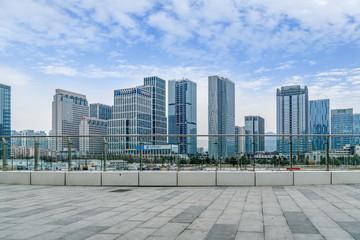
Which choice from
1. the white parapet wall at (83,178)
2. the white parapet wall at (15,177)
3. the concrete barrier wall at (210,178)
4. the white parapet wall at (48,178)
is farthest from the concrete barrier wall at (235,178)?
the white parapet wall at (15,177)

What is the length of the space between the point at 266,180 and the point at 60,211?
6.54 meters

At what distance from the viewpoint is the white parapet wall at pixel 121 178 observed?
33.7 ft

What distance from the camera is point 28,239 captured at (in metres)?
4.17

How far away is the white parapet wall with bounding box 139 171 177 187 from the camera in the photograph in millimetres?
10164

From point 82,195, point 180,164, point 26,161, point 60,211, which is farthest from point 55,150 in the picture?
point 60,211

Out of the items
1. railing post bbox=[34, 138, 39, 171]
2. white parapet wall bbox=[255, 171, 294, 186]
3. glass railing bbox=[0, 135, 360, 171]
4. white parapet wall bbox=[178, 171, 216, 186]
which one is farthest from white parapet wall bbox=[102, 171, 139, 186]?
white parapet wall bbox=[255, 171, 294, 186]

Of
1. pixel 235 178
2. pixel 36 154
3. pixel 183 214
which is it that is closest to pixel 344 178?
pixel 235 178

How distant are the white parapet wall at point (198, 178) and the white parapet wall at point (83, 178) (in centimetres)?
288

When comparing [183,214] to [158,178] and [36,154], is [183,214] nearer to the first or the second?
[158,178]

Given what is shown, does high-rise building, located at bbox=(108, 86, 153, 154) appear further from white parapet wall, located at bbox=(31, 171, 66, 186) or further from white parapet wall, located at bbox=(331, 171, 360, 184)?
white parapet wall, located at bbox=(331, 171, 360, 184)

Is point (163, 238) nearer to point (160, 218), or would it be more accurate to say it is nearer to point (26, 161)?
point (160, 218)

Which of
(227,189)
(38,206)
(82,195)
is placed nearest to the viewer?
(38,206)

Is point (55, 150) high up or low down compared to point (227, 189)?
up

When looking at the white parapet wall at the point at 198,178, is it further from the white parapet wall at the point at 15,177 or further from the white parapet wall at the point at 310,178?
the white parapet wall at the point at 15,177
